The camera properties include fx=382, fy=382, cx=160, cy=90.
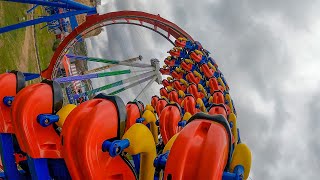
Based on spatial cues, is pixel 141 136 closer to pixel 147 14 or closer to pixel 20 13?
pixel 147 14

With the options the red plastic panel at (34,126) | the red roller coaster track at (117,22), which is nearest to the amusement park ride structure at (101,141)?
the red plastic panel at (34,126)

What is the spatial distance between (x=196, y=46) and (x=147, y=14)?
4.80 meters

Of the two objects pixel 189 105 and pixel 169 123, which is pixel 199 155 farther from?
pixel 189 105

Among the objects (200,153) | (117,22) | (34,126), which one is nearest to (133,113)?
(34,126)

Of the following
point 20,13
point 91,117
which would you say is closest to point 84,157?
point 91,117

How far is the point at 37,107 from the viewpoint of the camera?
3895 millimetres

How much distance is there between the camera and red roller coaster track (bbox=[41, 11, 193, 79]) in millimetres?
18406

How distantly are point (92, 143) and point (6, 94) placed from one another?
1.81 metres

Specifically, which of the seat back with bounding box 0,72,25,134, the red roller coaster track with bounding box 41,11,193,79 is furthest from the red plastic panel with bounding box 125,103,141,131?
the red roller coaster track with bounding box 41,11,193,79

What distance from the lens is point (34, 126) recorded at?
388 centimetres

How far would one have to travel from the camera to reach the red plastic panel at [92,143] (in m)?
3.23

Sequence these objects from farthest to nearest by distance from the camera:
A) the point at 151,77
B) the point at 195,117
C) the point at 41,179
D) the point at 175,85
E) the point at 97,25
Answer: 1. the point at 151,77
2. the point at 97,25
3. the point at 175,85
4. the point at 41,179
5. the point at 195,117

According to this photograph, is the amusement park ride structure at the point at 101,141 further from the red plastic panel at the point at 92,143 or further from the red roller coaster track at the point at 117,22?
the red roller coaster track at the point at 117,22

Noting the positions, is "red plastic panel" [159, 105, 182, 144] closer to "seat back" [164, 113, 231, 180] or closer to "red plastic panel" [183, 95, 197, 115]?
"seat back" [164, 113, 231, 180]
